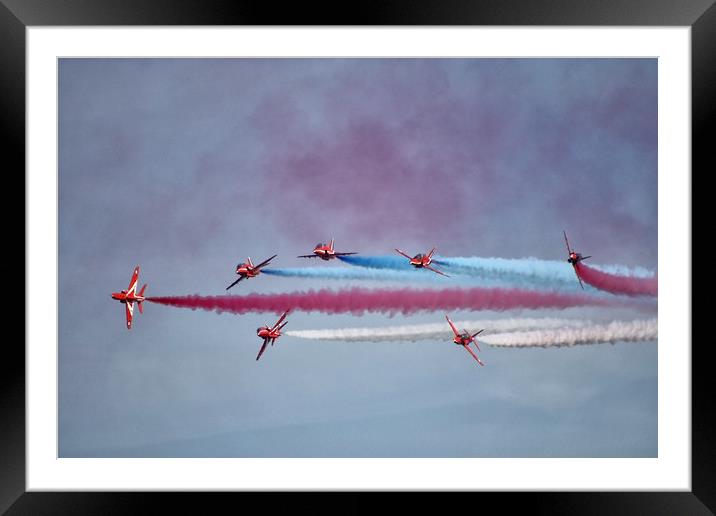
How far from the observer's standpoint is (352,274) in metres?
12.4

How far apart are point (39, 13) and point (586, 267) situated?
10519mm

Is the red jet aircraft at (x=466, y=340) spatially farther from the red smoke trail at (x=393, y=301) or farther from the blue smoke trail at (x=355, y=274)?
the blue smoke trail at (x=355, y=274)

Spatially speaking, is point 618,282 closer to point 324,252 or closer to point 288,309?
point 324,252

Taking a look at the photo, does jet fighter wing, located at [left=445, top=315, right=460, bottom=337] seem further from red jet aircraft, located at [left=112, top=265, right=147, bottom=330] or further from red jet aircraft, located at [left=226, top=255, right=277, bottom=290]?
red jet aircraft, located at [left=112, top=265, right=147, bottom=330]

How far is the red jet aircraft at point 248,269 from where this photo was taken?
12094mm

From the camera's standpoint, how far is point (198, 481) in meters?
11.0

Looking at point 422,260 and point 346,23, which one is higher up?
point 346,23

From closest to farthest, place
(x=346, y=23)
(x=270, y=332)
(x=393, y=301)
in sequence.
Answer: (x=346, y=23), (x=270, y=332), (x=393, y=301)

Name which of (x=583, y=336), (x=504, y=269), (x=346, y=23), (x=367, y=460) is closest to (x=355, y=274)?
(x=504, y=269)

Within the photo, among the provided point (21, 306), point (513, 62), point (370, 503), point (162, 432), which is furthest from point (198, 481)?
point (513, 62)

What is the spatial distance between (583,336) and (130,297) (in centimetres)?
873

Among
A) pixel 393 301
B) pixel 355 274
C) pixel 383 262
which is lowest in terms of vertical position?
pixel 393 301

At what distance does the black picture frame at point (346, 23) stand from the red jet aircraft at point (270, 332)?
2829mm

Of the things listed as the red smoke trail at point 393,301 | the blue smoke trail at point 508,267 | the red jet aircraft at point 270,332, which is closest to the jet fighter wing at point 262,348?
the red jet aircraft at point 270,332
